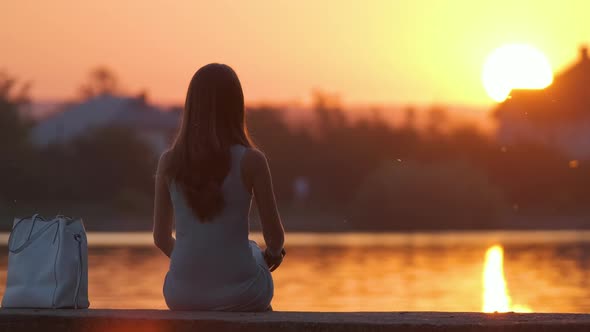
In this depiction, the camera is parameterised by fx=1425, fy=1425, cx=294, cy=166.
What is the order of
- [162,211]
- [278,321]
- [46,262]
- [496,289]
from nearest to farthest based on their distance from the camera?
1. [278,321]
2. [46,262]
3. [162,211]
4. [496,289]

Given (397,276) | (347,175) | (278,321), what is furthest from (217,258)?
(347,175)

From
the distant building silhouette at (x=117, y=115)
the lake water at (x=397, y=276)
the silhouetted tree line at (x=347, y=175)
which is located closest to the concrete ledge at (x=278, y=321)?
the lake water at (x=397, y=276)

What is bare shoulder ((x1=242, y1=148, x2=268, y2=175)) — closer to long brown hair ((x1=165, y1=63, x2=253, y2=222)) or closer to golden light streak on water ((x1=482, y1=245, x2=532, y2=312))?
long brown hair ((x1=165, y1=63, x2=253, y2=222))

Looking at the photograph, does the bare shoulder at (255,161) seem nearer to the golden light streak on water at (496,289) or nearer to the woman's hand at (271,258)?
the woman's hand at (271,258)

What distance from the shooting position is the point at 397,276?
2002 centimetres

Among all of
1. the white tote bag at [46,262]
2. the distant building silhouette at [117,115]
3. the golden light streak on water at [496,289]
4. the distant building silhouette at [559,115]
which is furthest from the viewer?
the distant building silhouette at [117,115]

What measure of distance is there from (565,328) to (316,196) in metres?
46.3

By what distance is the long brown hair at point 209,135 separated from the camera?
18.5 feet

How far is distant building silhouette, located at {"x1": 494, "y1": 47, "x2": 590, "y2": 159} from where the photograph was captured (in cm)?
5719

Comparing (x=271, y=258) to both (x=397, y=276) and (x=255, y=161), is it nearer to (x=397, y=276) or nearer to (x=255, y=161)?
(x=255, y=161)

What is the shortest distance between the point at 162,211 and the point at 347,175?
46633 mm

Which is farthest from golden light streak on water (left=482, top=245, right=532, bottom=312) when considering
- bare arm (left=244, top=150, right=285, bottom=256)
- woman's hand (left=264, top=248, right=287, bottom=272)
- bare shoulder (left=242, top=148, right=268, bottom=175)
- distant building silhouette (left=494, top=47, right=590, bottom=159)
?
distant building silhouette (left=494, top=47, right=590, bottom=159)

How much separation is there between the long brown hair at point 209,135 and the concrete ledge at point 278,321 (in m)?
0.48

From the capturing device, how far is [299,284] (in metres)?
18.1
